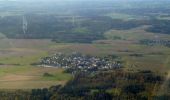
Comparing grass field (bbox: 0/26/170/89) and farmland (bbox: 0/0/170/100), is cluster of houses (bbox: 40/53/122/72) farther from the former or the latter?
grass field (bbox: 0/26/170/89)

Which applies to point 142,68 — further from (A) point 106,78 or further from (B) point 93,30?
(B) point 93,30

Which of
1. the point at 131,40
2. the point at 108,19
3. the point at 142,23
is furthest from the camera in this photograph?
the point at 108,19

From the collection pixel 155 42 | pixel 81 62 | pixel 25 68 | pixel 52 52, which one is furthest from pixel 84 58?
pixel 155 42

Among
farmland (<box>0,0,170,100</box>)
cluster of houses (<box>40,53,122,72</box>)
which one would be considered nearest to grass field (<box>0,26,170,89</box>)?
farmland (<box>0,0,170,100</box>)

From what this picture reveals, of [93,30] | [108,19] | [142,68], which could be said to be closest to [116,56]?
[142,68]

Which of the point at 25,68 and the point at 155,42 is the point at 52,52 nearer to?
the point at 25,68

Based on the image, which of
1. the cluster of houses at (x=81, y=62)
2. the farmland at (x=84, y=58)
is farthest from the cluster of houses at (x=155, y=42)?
the cluster of houses at (x=81, y=62)

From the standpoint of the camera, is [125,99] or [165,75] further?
[165,75]

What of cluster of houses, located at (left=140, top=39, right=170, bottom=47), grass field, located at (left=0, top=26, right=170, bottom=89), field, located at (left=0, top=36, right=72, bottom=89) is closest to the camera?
field, located at (left=0, top=36, right=72, bottom=89)
